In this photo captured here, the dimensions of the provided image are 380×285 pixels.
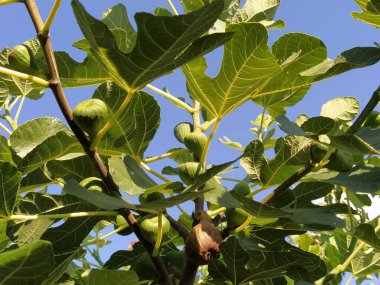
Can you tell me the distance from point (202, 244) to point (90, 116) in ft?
1.29

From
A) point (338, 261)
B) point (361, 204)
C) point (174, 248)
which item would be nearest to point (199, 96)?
point (174, 248)

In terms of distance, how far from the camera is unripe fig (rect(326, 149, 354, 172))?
131 centimetres

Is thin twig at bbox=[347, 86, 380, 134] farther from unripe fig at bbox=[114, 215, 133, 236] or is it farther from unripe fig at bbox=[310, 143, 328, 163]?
unripe fig at bbox=[114, 215, 133, 236]

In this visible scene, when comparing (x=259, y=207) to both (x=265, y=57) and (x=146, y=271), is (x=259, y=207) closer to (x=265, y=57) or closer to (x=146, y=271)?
(x=265, y=57)

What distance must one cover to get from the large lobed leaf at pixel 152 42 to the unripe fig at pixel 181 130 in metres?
0.49

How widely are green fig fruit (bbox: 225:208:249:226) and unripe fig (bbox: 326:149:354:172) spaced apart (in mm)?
266

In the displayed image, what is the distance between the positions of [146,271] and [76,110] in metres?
0.58

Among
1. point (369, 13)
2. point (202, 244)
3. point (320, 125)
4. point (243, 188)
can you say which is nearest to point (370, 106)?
point (320, 125)

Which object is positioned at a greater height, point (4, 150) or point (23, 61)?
point (23, 61)

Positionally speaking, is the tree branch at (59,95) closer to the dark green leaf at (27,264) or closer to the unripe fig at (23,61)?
the unripe fig at (23,61)

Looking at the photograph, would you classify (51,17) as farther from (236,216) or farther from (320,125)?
(320,125)

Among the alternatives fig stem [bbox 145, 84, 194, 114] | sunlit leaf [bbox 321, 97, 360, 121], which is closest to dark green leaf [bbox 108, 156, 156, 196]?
fig stem [bbox 145, 84, 194, 114]

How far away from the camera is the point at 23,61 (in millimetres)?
1129

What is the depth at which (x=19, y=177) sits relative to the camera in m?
1.14
